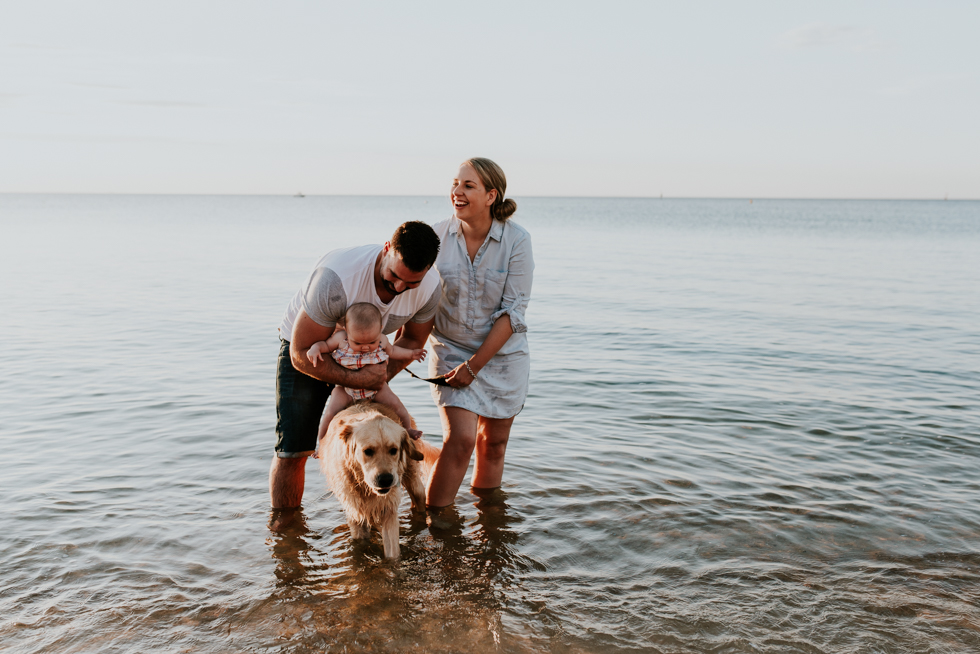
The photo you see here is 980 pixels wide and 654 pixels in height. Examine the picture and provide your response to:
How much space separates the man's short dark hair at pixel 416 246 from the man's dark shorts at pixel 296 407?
1.36 m

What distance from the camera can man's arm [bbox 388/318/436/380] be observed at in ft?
18.7

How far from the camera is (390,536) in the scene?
5.47 meters

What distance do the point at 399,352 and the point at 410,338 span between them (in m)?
0.35

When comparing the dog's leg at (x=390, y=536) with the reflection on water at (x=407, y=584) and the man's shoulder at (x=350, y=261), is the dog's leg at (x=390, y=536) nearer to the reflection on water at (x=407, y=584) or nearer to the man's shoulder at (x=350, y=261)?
the reflection on water at (x=407, y=584)

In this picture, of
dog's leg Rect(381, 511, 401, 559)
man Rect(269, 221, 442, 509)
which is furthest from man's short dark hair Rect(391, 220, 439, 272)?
dog's leg Rect(381, 511, 401, 559)

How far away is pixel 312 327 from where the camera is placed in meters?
5.19

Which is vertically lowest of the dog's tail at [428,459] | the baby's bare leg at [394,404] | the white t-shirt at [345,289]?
the dog's tail at [428,459]

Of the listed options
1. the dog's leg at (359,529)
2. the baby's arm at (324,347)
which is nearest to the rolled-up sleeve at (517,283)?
the baby's arm at (324,347)

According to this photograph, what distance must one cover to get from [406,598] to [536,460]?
122 inches

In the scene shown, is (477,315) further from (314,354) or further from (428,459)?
(428,459)

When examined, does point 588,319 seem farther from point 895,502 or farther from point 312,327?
point 312,327

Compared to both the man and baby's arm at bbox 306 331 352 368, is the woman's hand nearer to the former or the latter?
the man

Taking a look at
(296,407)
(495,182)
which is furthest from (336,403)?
(495,182)

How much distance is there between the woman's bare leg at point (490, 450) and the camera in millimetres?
6316
